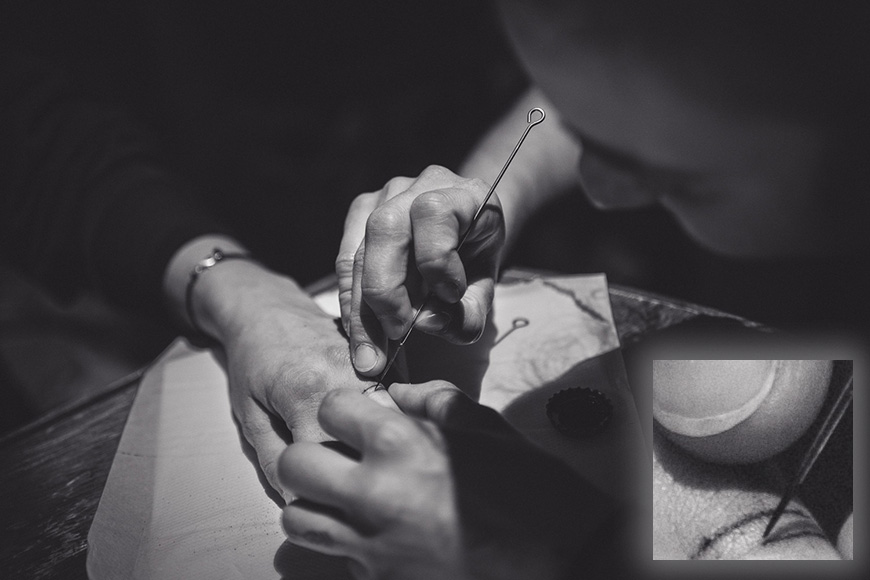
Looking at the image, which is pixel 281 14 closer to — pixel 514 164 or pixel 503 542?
pixel 514 164

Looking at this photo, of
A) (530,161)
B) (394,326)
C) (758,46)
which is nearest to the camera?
(758,46)

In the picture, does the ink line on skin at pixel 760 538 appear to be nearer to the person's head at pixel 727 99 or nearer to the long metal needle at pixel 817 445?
the long metal needle at pixel 817 445

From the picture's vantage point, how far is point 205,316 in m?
0.85

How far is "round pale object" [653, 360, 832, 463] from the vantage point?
0.50 meters

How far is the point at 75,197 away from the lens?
3.30 ft

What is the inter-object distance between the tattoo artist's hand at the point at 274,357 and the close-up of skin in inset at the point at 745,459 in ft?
0.86

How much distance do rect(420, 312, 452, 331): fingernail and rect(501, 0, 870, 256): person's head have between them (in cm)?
22

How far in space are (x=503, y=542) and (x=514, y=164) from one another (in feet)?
2.16

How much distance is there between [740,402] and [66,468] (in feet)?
2.36

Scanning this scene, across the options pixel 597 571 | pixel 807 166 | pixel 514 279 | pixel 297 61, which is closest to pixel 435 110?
pixel 297 61

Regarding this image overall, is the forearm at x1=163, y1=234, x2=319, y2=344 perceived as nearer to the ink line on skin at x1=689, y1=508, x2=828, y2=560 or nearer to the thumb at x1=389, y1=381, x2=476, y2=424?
the thumb at x1=389, y1=381, x2=476, y2=424

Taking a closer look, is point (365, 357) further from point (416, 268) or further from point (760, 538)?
point (760, 538)

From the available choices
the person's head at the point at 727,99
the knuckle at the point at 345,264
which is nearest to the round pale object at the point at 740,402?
the person's head at the point at 727,99

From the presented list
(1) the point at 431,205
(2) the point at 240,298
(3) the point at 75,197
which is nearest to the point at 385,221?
(1) the point at 431,205
